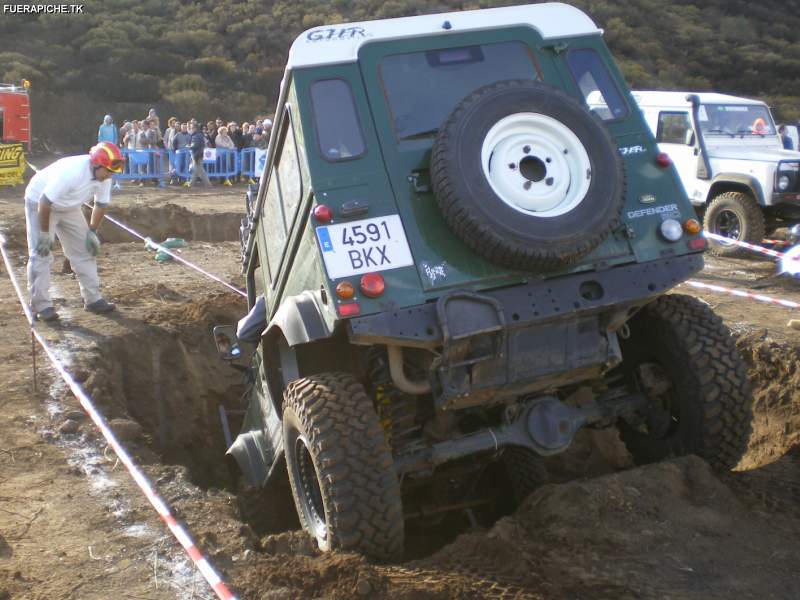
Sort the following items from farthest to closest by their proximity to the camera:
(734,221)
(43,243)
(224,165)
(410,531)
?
(224,165) < (734,221) < (43,243) < (410,531)

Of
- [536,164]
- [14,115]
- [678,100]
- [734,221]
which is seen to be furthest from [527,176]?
[14,115]

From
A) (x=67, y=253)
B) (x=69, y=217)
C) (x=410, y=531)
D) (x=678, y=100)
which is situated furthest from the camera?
(x=678, y=100)

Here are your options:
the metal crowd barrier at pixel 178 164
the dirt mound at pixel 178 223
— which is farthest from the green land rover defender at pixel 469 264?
the metal crowd barrier at pixel 178 164

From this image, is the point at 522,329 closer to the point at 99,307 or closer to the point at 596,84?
the point at 596,84

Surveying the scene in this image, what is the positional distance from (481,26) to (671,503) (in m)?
2.80

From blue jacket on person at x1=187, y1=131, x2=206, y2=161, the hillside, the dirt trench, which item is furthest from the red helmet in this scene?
the hillside

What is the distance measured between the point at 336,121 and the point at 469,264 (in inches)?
41.5

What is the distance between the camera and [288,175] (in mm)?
5102

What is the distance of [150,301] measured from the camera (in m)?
10.2

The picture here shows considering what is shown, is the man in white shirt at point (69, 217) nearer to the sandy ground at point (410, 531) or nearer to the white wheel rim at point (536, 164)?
the sandy ground at point (410, 531)

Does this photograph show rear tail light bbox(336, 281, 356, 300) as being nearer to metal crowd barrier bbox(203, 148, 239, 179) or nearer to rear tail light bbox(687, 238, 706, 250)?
rear tail light bbox(687, 238, 706, 250)


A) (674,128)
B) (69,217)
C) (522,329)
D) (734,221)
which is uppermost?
(674,128)

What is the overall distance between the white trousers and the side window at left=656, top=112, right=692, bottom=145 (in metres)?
9.17

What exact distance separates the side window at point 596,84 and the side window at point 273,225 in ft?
6.27
